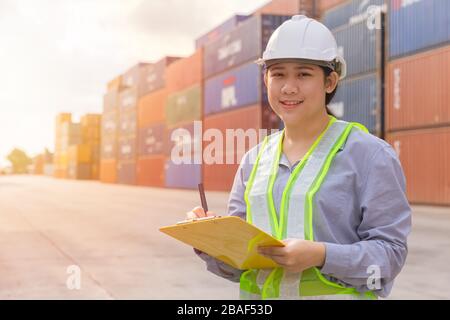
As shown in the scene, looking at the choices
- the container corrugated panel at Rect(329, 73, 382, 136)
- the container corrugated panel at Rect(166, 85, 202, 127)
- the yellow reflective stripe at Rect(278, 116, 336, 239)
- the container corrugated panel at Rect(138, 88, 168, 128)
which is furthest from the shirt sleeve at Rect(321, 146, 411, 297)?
the container corrugated panel at Rect(138, 88, 168, 128)

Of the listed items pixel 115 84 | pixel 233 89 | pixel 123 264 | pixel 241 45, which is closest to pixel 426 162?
pixel 241 45

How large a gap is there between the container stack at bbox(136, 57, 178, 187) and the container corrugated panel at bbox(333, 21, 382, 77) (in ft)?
89.7

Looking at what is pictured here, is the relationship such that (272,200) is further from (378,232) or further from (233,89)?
(233,89)

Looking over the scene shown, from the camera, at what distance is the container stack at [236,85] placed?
3547cm

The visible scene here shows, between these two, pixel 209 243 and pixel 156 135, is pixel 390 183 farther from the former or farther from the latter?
pixel 156 135

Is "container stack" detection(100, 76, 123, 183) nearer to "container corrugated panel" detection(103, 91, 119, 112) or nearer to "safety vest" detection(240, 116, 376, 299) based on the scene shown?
"container corrugated panel" detection(103, 91, 119, 112)

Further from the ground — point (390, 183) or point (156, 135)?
point (156, 135)

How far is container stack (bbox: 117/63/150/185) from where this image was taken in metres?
65.6

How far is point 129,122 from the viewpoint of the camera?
225ft

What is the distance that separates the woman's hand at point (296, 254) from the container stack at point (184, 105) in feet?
133

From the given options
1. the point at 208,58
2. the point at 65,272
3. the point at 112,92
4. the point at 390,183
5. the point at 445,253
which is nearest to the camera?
the point at 390,183

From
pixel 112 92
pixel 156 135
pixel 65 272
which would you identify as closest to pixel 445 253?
pixel 65 272

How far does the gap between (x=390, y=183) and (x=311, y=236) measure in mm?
308

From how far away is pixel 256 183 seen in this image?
6.59 feet
